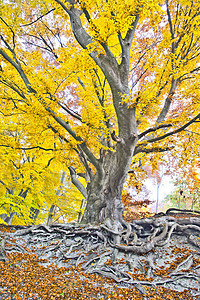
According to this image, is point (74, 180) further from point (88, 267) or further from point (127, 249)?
point (88, 267)

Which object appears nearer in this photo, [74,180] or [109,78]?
[109,78]

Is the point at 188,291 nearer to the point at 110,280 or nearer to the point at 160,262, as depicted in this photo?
the point at 160,262

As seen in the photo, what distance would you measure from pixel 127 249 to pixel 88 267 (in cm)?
94

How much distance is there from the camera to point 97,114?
4570mm

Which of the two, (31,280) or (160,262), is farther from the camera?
(160,262)

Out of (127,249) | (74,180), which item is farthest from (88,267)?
(74,180)

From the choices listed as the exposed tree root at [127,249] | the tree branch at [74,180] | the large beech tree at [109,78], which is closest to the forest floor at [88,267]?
the exposed tree root at [127,249]

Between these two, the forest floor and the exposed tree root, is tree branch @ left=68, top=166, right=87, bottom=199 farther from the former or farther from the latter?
the forest floor

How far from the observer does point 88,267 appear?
3.23 metres

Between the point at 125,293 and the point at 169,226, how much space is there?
2.36 m

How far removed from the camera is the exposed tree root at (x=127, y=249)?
301cm

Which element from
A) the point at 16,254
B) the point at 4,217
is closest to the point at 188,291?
the point at 16,254

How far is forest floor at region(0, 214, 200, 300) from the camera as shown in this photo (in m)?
2.46

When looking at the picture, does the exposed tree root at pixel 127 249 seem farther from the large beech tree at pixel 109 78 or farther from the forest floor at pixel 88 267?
the large beech tree at pixel 109 78
